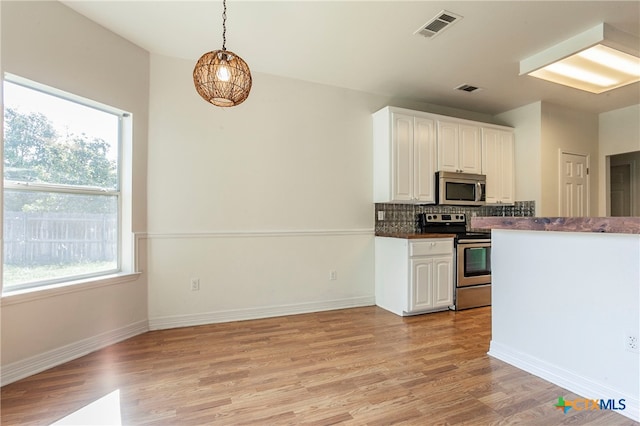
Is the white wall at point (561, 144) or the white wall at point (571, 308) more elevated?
the white wall at point (561, 144)

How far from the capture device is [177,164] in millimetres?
3084

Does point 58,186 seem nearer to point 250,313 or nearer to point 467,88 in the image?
point 250,313

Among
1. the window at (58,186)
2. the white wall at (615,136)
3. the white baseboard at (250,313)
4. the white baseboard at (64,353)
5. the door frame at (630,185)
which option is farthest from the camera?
the door frame at (630,185)

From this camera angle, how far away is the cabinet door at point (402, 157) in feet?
12.1

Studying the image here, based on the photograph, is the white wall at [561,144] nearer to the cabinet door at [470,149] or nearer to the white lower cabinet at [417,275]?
the cabinet door at [470,149]

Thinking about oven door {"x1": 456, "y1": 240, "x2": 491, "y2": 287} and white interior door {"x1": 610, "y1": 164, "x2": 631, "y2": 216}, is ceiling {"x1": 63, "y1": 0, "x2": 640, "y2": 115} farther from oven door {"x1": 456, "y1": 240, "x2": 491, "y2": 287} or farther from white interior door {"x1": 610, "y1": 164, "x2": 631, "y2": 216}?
white interior door {"x1": 610, "y1": 164, "x2": 631, "y2": 216}

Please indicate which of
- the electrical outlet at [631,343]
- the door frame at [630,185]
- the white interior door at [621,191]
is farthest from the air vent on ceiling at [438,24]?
the white interior door at [621,191]

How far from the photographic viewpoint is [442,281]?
3.60 metres

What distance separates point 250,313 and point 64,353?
156 cm

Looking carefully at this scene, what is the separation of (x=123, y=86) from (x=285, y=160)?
5.47ft

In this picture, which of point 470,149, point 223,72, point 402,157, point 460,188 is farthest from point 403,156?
point 223,72

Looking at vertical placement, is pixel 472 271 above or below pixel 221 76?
below

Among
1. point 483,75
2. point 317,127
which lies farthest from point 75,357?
point 483,75

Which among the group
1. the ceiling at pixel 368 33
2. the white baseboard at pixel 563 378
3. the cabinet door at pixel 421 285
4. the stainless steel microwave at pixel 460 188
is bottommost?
the white baseboard at pixel 563 378
